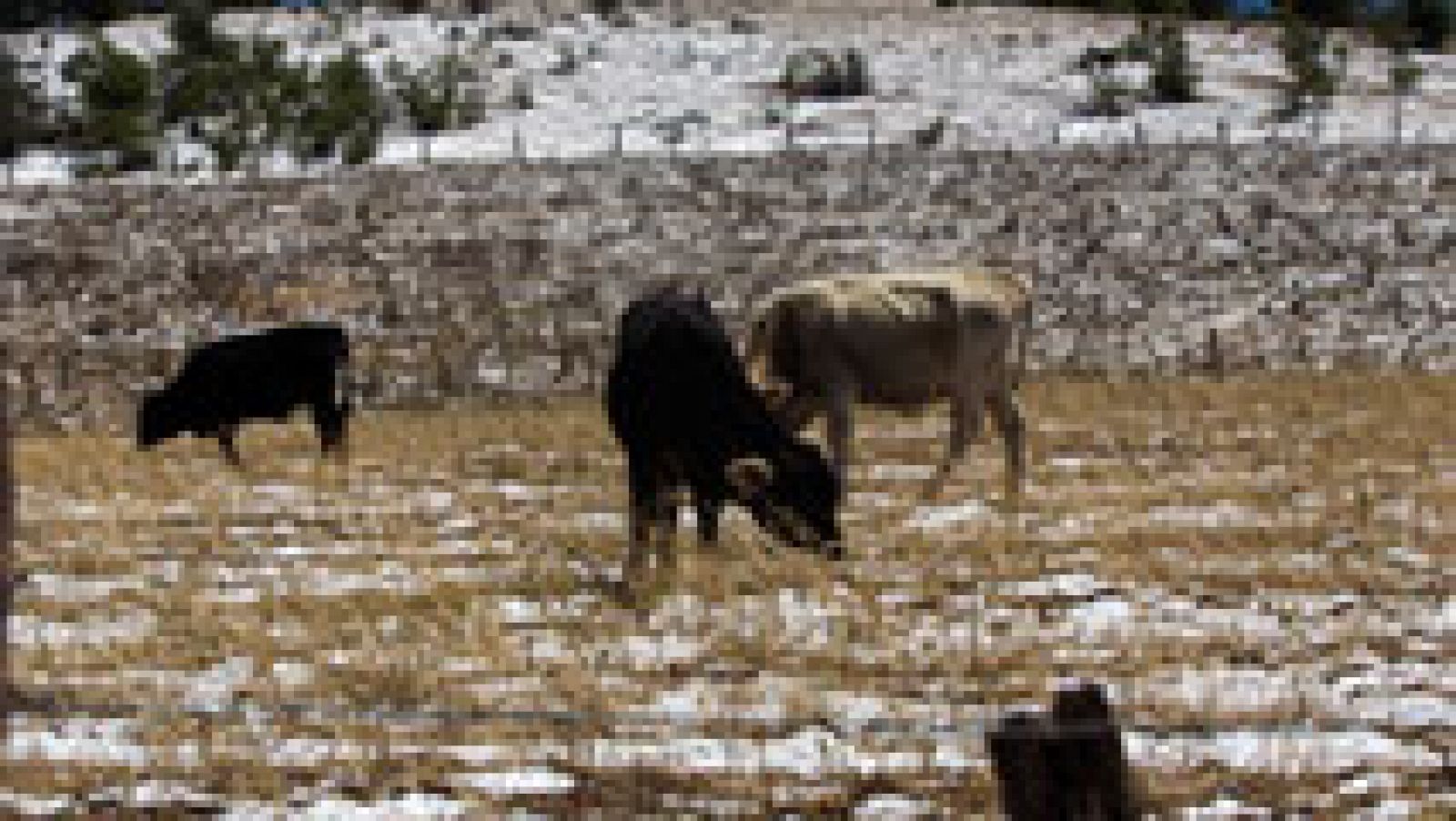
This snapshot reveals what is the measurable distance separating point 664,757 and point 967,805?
1264 mm

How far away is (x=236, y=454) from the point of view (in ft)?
63.9

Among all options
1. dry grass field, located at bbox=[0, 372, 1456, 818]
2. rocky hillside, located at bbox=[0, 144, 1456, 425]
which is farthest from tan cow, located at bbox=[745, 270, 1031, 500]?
rocky hillside, located at bbox=[0, 144, 1456, 425]

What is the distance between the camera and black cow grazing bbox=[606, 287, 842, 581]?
36.6ft

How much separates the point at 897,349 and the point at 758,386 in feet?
3.45

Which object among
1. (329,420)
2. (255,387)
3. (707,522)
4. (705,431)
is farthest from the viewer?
(255,387)

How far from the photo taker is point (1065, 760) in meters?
5.05

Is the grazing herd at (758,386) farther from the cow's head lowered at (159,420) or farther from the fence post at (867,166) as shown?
the fence post at (867,166)

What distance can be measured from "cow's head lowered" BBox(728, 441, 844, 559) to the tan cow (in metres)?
3.42

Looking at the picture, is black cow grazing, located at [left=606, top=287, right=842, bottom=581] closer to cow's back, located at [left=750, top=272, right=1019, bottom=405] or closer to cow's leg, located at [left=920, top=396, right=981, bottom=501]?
cow's back, located at [left=750, top=272, right=1019, bottom=405]

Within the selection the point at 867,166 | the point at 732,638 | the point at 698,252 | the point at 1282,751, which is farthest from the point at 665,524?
the point at 867,166

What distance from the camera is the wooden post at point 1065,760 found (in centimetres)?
501

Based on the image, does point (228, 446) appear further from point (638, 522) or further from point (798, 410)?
point (638, 522)

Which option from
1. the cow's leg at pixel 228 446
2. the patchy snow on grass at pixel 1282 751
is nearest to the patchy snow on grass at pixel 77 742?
the patchy snow on grass at pixel 1282 751

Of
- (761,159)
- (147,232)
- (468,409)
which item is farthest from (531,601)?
(761,159)
